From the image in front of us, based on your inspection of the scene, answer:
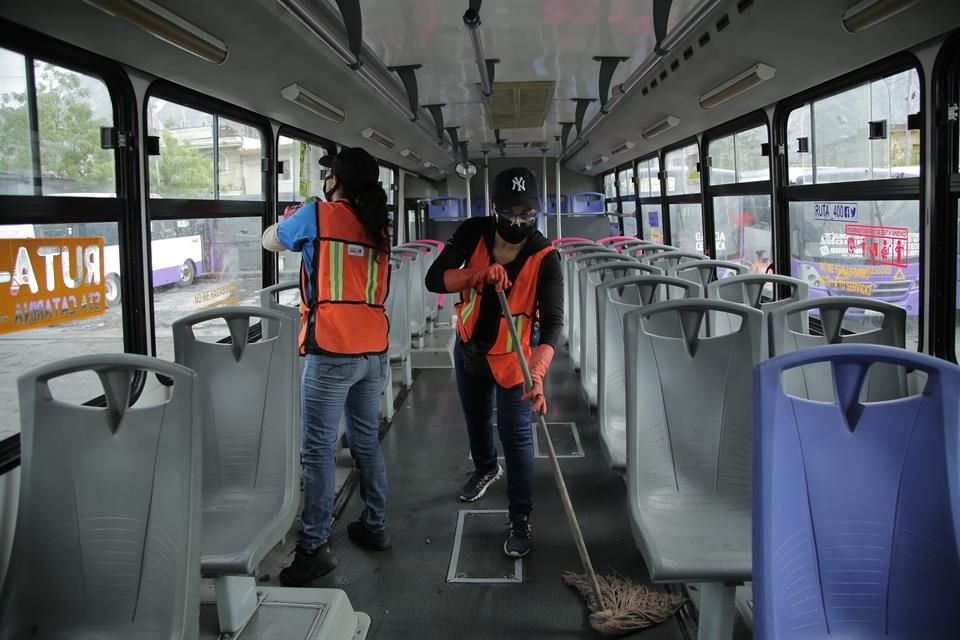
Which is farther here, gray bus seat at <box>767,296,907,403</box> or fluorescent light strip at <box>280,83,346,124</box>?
fluorescent light strip at <box>280,83,346,124</box>

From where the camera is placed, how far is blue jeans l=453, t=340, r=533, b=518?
2.96m

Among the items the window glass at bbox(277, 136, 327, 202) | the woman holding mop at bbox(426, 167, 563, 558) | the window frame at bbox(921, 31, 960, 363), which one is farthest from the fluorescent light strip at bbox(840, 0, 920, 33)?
the window glass at bbox(277, 136, 327, 202)

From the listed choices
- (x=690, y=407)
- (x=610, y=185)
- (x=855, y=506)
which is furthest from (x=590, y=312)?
(x=610, y=185)

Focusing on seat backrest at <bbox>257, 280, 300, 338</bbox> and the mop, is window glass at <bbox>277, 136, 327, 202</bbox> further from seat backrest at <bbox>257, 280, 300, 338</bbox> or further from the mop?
the mop

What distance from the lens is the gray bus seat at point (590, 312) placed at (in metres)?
3.87

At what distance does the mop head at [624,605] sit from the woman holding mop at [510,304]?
0.41 meters

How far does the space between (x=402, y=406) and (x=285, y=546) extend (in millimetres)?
2299

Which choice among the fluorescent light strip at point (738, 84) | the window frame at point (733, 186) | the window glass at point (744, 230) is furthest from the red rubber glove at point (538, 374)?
the window glass at point (744, 230)

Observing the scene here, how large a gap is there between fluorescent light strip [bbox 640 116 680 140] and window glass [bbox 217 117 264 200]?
3.32m

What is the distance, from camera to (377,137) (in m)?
6.60

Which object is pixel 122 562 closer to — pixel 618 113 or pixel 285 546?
pixel 285 546

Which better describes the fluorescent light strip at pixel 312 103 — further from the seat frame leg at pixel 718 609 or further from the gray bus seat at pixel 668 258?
the seat frame leg at pixel 718 609

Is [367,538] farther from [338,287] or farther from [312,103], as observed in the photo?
[312,103]

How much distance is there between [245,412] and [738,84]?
11.0 feet
